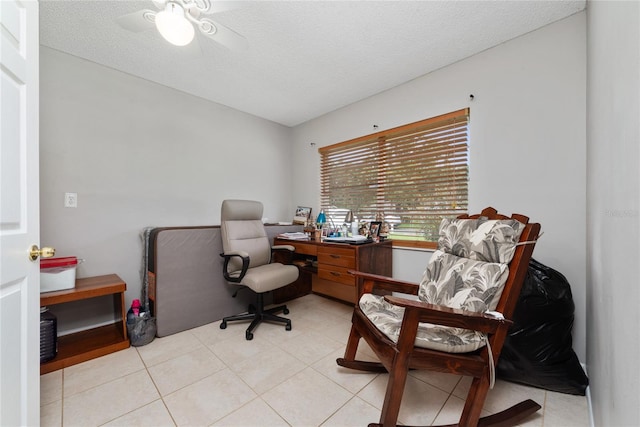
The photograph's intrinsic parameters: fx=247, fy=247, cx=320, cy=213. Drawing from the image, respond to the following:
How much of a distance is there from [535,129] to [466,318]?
1.66 metres

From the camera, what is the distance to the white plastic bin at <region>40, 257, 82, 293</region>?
1777 millimetres

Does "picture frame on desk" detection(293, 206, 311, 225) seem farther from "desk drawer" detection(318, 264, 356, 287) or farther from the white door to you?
the white door

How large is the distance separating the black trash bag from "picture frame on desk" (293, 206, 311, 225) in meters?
2.45

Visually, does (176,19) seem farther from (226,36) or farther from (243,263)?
(243,263)

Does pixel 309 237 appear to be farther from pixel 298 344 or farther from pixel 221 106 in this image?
pixel 221 106

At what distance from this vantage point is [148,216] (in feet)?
8.48

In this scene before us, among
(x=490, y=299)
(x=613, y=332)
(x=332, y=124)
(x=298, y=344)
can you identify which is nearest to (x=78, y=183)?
(x=298, y=344)

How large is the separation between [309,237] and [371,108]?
1.69 meters

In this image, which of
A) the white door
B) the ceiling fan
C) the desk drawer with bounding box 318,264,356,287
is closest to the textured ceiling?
the ceiling fan

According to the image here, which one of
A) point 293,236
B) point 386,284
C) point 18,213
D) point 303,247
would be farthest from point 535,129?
point 18,213

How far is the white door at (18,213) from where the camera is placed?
813 millimetres

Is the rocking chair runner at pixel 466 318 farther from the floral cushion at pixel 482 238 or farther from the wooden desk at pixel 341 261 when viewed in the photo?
the wooden desk at pixel 341 261

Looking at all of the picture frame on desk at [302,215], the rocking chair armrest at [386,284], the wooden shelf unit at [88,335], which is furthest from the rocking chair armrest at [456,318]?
the picture frame on desk at [302,215]

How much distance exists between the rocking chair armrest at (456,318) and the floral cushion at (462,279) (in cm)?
11
